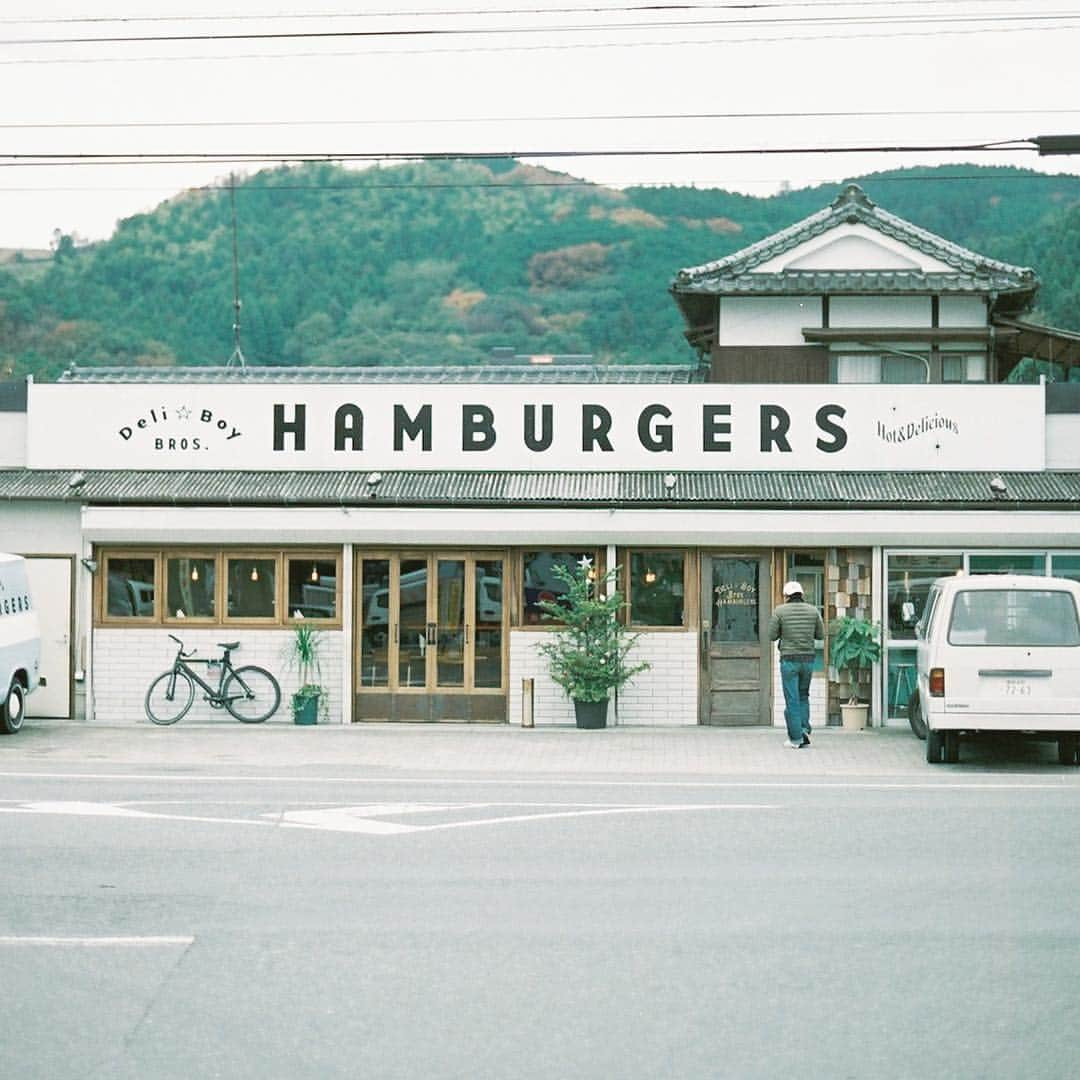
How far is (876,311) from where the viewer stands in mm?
25281

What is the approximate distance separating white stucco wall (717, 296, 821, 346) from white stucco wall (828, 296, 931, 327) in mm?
321

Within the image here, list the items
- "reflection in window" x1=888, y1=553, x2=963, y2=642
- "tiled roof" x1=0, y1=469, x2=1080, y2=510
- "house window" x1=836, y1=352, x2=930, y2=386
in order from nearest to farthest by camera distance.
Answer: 1. "tiled roof" x1=0, y1=469, x2=1080, y2=510
2. "reflection in window" x1=888, y1=553, x2=963, y2=642
3. "house window" x1=836, y1=352, x2=930, y2=386

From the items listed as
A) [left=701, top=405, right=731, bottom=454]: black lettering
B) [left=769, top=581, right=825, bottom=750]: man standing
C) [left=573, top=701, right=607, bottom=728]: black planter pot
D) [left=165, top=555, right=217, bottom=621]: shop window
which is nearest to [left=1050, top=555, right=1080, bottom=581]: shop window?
[left=769, top=581, right=825, bottom=750]: man standing

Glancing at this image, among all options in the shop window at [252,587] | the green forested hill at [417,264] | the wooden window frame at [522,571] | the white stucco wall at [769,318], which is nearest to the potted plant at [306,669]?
the shop window at [252,587]

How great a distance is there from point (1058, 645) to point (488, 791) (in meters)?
6.11

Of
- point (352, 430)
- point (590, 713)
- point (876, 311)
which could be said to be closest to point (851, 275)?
point (876, 311)

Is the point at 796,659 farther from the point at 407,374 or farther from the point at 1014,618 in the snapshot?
the point at 407,374

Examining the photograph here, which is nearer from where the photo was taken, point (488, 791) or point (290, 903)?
point (290, 903)

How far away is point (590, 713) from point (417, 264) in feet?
179

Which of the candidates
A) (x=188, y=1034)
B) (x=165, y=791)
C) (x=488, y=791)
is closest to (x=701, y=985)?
(x=188, y=1034)

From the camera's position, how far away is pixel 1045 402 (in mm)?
21484

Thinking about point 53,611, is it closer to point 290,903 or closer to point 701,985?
point 290,903

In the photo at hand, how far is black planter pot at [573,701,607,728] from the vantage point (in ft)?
65.3

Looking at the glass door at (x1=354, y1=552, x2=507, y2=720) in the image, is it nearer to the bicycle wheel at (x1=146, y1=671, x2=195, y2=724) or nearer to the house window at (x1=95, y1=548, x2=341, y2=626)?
the house window at (x1=95, y1=548, x2=341, y2=626)
